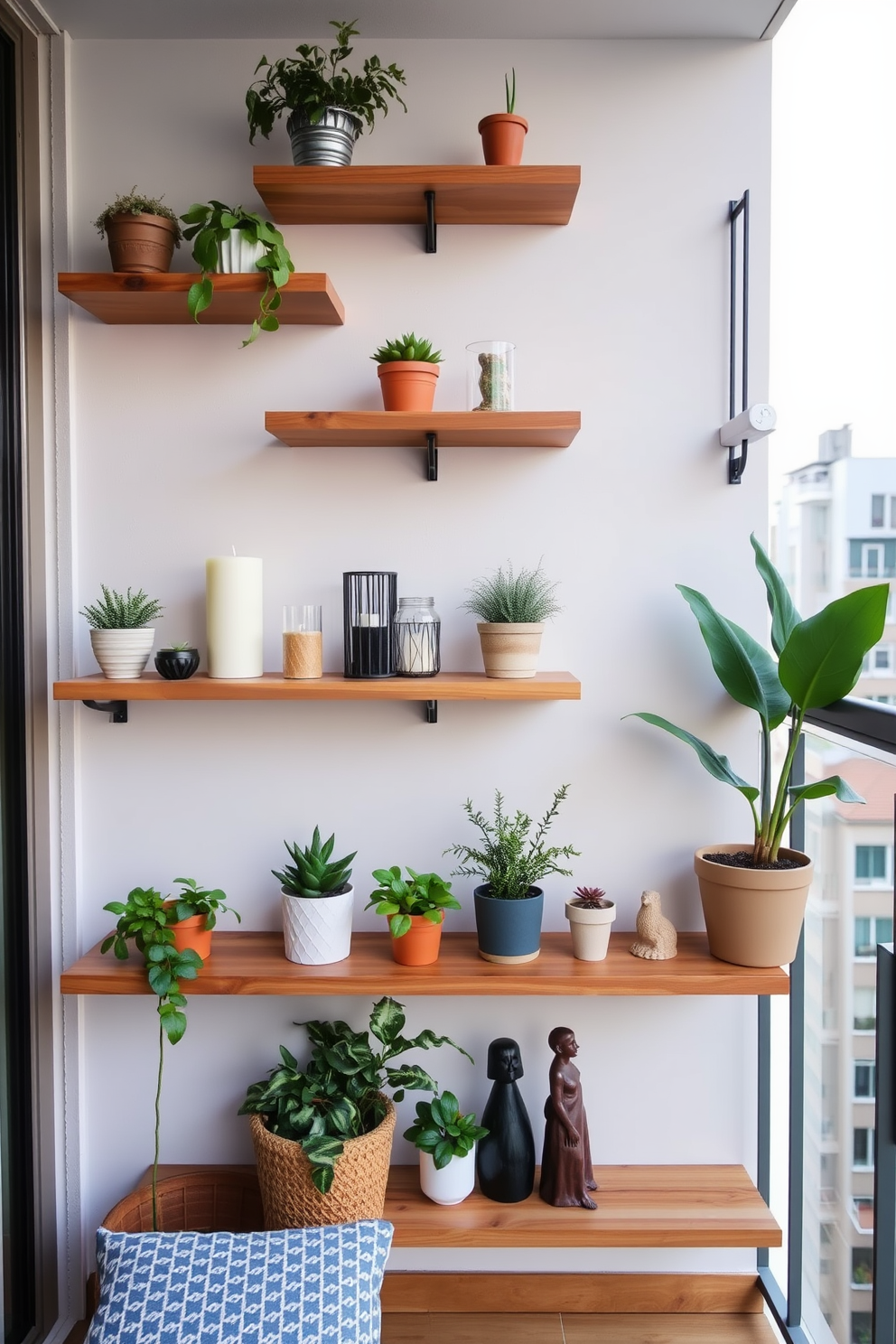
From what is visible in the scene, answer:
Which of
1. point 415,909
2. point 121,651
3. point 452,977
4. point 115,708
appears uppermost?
point 121,651

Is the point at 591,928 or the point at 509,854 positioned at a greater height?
the point at 509,854

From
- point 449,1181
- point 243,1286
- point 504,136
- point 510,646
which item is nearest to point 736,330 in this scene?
point 504,136

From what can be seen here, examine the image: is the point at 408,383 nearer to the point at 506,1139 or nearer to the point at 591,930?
the point at 591,930

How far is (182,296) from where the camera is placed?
1.63 metres

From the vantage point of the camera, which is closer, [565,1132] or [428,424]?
[428,424]

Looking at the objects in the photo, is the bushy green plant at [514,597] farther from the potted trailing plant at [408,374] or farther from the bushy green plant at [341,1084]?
the bushy green plant at [341,1084]

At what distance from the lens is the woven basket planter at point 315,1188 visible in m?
1.56

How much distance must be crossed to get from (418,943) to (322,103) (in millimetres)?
1550

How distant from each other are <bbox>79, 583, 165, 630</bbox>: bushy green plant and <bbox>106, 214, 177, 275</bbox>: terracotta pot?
60cm

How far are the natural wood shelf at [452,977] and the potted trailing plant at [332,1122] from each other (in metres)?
0.11

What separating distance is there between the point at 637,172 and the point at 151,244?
3.13 ft

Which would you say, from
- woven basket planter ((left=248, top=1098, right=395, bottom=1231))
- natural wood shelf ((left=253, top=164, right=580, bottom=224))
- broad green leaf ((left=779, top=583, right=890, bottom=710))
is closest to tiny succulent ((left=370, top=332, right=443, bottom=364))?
natural wood shelf ((left=253, top=164, right=580, bottom=224))

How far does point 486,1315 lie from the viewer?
1.80 meters

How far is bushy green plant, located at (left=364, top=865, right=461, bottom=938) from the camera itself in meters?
1.65
